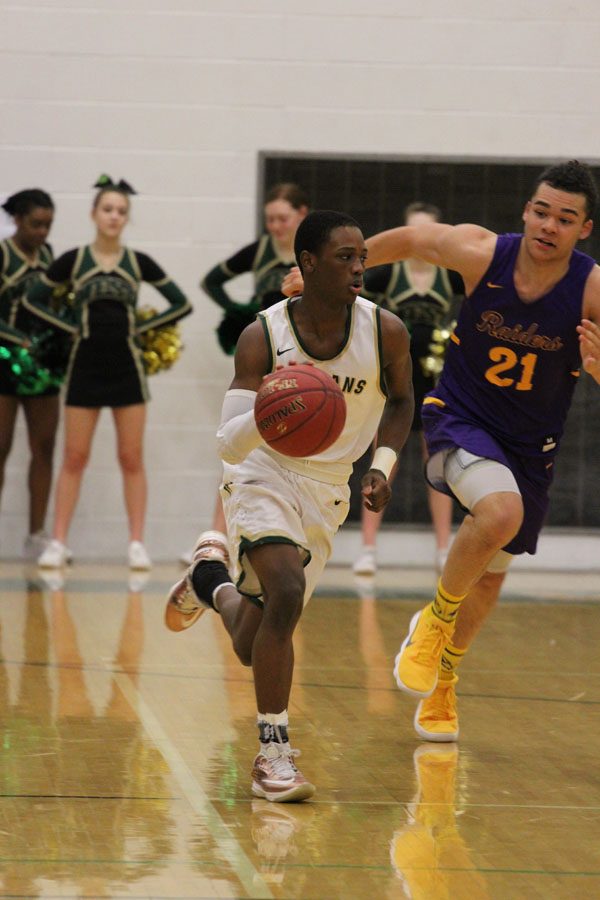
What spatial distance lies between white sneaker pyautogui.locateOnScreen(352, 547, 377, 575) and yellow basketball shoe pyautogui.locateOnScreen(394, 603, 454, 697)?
416 centimetres

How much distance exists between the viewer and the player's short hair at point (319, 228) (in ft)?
13.6

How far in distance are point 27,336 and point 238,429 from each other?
5165 mm

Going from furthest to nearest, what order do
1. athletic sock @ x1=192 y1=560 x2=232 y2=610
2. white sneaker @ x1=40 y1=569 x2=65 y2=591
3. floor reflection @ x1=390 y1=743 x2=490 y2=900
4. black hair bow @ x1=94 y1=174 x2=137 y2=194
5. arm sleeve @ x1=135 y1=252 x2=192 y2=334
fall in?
arm sleeve @ x1=135 y1=252 x2=192 y2=334 < black hair bow @ x1=94 y1=174 x2=137 y2=194 < white sneaker @ x1=40 y1=569 x2=65 y2=591 < athletic sock @ x1=192 y1=560 x2=232 y2=610 < floor reflection @ x1=390 y1=743 x2=490 y2=900

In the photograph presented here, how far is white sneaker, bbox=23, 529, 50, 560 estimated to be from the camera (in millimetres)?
9273

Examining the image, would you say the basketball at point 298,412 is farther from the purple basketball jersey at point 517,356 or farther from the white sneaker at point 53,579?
the white sneaker at point 53,579

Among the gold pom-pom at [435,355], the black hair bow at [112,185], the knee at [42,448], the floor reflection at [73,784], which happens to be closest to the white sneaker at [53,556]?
the knee at [42,448]

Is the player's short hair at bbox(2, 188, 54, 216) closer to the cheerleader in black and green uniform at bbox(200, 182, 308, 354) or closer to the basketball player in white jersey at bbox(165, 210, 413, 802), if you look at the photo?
the cheerleader in black and green uniform at bbox(200, 182, 308, 354)

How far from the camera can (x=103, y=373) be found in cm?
881

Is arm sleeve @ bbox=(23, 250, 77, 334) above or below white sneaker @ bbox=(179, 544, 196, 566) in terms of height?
above

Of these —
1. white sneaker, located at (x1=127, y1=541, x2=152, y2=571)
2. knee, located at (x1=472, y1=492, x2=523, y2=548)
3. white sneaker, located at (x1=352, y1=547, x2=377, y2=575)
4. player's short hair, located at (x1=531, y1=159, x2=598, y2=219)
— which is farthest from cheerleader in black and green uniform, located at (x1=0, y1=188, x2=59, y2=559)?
knee, located at (x1=472, y1=492, x2=523, y2=548)

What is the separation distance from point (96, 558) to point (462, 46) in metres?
4.06

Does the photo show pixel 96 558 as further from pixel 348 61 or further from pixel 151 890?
pixel 151 890

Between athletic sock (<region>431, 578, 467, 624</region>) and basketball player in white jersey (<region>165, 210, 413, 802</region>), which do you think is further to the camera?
athletic sock (<region>431, 578, 467, 624</region>)

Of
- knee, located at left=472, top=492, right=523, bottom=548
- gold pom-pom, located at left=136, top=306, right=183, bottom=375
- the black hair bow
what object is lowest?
knee, located at left=472, top=492, right=523, bottom=548
